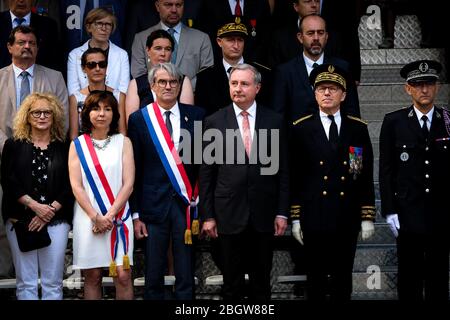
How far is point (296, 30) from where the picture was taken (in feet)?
34.7

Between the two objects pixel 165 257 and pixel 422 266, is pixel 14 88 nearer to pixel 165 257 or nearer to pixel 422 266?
pixel 165 257

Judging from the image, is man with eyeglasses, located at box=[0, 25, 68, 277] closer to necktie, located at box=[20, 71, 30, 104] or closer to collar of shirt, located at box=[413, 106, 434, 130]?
necktie, located at box=[20, 71, 30, 104]

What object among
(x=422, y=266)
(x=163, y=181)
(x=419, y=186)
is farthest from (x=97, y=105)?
(x=422, y=266)

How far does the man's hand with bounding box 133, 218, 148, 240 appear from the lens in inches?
359

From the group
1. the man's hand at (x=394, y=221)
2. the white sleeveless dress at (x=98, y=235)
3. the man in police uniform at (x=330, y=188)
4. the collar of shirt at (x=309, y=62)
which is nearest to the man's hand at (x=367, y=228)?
the man in police uniform at (x=330, y=188)

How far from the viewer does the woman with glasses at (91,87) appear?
385 inches

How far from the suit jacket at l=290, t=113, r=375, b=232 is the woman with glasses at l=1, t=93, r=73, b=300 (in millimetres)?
1833

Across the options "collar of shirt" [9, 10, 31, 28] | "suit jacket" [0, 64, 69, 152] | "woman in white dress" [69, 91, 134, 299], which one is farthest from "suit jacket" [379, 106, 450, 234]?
"collar of shirt" [9, 10, 31, 28]

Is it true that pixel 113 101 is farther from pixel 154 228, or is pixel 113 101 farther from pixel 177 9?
pixel 177 9

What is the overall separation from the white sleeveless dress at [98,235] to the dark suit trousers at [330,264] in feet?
4.59

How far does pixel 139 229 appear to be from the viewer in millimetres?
9125

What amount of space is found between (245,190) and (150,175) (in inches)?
31.0

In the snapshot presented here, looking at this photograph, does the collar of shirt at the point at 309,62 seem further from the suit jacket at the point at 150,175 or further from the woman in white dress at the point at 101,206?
the woman in white dress at the point at 101,206

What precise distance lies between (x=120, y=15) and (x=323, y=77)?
9.78 ft
